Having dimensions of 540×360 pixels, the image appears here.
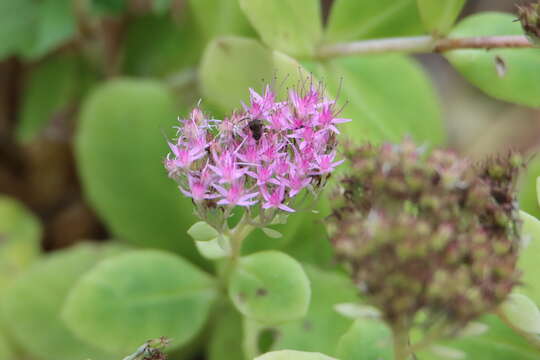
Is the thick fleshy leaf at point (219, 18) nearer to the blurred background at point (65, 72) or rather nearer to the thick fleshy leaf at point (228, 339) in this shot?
the blurred background at point (65, 72)

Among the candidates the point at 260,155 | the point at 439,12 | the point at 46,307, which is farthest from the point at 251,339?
the point at 439,12

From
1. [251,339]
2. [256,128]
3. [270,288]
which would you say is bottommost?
[251,339]

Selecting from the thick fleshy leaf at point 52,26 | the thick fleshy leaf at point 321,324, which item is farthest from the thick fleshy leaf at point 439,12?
the thick fleshy leaf at point 52,26

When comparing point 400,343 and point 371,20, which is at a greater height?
point 371,20

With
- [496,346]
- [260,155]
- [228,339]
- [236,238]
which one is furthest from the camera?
[228,339]

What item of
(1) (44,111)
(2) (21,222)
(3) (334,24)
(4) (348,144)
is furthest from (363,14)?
(2) (21,222)

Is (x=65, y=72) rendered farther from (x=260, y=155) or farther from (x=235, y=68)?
(x=260, y=155)

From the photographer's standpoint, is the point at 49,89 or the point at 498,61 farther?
the point at 49,89

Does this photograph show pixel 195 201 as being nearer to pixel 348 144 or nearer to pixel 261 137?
pixel 261 137

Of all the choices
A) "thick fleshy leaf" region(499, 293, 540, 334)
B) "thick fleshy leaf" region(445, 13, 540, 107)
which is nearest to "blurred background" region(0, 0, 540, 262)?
"thick fleshy leaf" region(445, 13, 540, 107)
